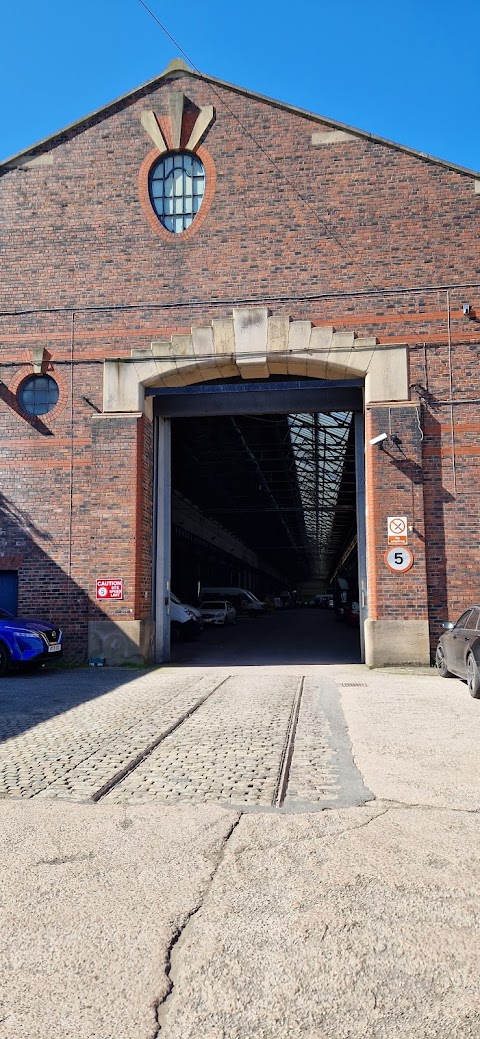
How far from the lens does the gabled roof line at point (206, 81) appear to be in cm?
1543

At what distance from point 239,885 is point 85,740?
4.06m

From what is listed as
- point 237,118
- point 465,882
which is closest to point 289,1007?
point 465,882

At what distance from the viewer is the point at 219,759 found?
6594 millimetres

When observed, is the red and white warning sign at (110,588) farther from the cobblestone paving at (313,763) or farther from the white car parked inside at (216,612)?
the white car parked inside at (216,612)

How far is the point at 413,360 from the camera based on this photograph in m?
15.1

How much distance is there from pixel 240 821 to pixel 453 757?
2655 mm

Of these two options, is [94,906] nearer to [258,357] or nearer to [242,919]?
[242,919]

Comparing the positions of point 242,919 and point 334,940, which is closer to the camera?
point 334,940

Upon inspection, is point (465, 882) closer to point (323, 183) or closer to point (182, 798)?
point (182, 798)

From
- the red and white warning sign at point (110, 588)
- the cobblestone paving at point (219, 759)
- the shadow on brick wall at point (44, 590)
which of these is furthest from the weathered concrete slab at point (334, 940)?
the red and white warning sign at point (110, 588)

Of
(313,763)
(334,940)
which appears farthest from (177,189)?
(334,940)

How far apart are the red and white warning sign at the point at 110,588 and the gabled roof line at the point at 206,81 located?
9543 millimetres

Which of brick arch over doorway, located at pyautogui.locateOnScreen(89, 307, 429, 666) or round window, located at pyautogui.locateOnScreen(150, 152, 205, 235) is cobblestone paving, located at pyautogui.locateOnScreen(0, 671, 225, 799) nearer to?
brick arch over doorway, located at pyautogui.locateOnScreen(89, 307, 429, 666)

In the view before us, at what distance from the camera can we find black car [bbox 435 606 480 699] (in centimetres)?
1050
